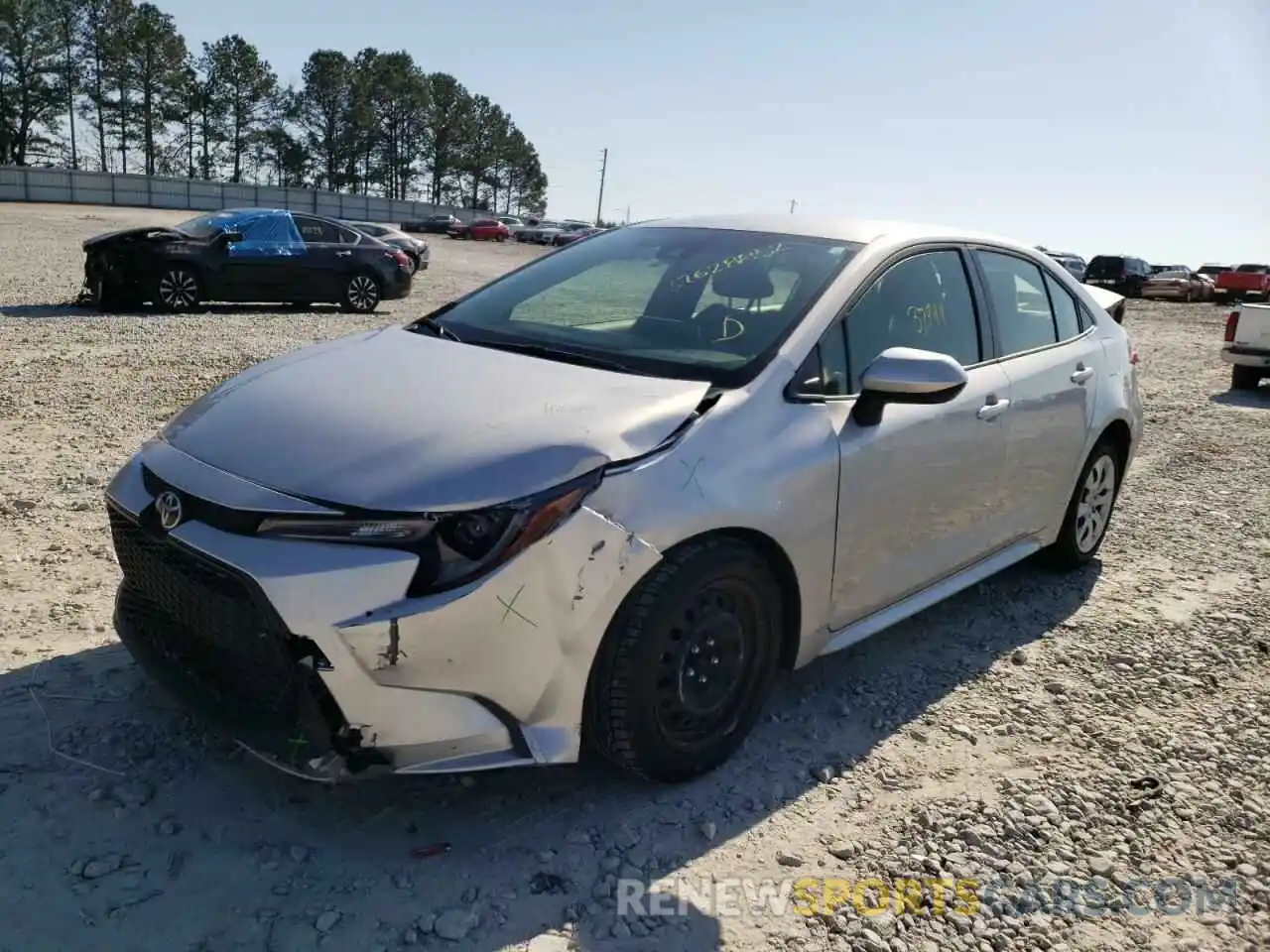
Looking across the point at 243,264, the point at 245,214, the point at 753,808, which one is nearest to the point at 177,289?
the point at 243,264

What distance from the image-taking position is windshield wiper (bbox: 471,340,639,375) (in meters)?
3.19

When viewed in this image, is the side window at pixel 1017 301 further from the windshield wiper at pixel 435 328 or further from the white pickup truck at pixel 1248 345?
the white pickup truck at pixel 1248 345

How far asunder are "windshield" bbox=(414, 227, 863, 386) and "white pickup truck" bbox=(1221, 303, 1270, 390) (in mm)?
11139

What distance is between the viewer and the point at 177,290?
13297 millimetres

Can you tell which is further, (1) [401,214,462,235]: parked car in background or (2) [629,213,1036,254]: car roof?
(1) [401,214,462,235]: parked car in background

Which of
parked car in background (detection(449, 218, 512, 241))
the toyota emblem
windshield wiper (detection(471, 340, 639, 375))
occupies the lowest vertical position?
the toyota emblem

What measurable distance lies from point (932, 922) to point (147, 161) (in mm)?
80348

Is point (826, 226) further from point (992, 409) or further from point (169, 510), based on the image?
point (169, 510)

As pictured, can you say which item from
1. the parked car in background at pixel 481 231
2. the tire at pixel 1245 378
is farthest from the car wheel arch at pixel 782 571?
the parked car in background at pixel 481 231

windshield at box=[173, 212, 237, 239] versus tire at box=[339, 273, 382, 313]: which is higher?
windshield at box=[173, 212, 237, 239]

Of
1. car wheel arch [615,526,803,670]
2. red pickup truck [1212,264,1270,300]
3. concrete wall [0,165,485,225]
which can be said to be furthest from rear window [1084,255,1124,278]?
concrete wall [0,165,485,225]

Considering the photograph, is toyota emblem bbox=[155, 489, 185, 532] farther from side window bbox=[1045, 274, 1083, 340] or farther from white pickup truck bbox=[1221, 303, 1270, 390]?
white pickup truck bbox=[1221, 303, 1270, 390]

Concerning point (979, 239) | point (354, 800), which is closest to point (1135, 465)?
point (979, 239)

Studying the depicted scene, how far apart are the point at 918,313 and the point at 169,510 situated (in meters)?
2.53
